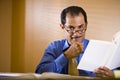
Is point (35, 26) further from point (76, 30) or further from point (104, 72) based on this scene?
point (104, 72)

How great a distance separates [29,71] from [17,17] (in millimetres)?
396

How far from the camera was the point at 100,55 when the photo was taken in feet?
5.10

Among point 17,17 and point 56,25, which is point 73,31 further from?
point 17,17

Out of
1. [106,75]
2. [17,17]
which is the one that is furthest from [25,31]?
[106,75]

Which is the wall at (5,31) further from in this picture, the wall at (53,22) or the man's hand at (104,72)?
the man's hand at (104,72)

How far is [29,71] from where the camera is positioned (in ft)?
5.07

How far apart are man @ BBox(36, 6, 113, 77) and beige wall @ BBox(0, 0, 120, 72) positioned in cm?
3

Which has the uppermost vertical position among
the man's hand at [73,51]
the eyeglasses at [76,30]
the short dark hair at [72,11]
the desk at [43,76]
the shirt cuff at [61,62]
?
the short dark hair at [72,11]

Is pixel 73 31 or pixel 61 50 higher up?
pixel 73 31

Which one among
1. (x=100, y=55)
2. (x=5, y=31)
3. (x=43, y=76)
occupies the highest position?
(x=5, y=31)

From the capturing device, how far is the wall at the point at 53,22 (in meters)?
1.57

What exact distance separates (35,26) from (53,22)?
13 cm

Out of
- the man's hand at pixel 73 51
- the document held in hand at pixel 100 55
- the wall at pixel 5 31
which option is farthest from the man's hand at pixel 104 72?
the wall at pixel 5 31

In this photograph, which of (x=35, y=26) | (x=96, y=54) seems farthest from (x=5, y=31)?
(x=96, y=54)
